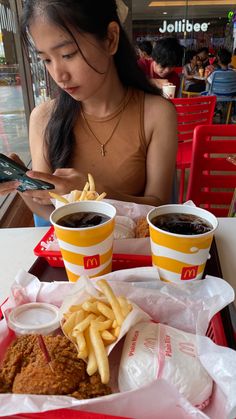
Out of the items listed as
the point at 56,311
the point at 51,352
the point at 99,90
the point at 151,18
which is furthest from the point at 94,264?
the point at 151,18

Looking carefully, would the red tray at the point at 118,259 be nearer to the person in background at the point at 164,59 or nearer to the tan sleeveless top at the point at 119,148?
the tan sleeveless top at the point at 119,148

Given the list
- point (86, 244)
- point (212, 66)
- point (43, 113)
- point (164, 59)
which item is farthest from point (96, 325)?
point (212, 66)

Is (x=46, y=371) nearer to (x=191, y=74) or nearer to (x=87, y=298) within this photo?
(x=87, y=298)

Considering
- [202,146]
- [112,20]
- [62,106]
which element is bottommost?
[202,146]

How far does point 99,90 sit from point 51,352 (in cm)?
116

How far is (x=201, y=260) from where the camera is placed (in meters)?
0.74

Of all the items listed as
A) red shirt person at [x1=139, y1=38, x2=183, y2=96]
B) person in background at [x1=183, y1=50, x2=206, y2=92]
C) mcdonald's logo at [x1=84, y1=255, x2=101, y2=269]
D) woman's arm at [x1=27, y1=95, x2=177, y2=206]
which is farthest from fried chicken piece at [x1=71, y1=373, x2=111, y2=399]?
person in background at [x1=183, y1=50, x2=206, y2=92]

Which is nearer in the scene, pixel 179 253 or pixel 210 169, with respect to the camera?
pixel 179 253

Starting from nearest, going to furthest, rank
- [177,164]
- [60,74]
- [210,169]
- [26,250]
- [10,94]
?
[26,250], [60,74], [210,169], [177,164], [10,94]

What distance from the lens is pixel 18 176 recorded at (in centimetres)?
98

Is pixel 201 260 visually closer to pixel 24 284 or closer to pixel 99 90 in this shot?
pixel 24 284

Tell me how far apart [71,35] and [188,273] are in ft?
2.88

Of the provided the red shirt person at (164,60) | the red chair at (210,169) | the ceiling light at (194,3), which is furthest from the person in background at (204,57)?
the red chair at (210,169)

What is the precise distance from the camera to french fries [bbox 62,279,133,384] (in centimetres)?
54
